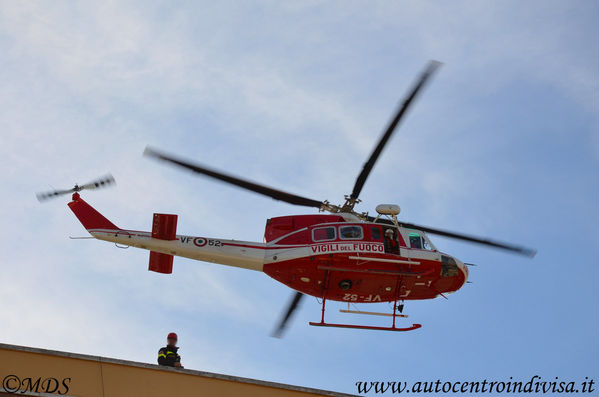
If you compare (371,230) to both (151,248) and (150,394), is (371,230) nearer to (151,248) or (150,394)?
(151,248)

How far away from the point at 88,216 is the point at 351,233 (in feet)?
24.0

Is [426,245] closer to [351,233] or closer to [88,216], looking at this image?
[351,233]

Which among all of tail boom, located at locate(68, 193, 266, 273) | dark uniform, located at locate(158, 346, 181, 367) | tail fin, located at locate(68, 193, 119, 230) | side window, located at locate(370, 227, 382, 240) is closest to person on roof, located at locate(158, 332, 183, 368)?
dark uniform, located at locate(158, 346, 181, 367)

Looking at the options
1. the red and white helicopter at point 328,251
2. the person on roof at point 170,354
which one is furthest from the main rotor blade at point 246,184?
the person on roof at point 170,354

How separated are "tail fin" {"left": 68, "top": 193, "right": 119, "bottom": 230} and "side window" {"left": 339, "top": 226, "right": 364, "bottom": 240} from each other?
6169 millimetres

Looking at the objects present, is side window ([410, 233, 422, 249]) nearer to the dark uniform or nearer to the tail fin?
the dark uniform

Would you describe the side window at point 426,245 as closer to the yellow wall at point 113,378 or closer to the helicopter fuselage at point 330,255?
the helicopter fuselage at point 330,255

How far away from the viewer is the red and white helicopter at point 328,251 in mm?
18062

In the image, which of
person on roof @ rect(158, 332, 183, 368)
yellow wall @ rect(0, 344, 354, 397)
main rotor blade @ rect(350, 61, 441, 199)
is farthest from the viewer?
main rotor blade @ rect(350, 61, 441, 199)

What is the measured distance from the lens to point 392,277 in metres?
18.2

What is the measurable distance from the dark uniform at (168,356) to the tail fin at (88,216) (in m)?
6.12

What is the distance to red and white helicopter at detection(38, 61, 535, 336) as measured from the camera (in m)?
18.1

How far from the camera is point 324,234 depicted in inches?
728

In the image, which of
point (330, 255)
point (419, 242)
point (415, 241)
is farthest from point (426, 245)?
point (330, 255)
